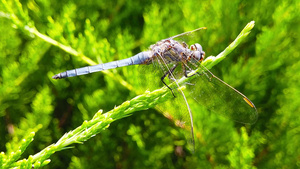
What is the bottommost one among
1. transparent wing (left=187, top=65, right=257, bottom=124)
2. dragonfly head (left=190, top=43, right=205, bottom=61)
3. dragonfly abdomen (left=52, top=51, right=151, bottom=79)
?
transparent wing (left=187, top=65, right=257, bottom=124)

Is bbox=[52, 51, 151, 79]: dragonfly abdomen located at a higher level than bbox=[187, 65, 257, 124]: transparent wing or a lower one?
higher

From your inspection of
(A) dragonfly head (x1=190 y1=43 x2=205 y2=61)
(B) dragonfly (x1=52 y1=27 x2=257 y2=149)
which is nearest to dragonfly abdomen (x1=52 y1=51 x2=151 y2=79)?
(B) dragonfly (x1=52 y1=27 x2=257 y2=149)

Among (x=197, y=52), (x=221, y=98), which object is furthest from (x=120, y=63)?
(x=221, y=98)

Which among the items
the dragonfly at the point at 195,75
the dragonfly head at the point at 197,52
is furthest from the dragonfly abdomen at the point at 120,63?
the dragonfly head at the point at 197,52

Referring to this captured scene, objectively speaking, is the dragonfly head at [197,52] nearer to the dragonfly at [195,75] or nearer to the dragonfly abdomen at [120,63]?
the dragonfly at [195,75]

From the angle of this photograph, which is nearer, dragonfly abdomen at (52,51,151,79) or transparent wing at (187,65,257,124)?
transparent wing at (187,65,257,124)

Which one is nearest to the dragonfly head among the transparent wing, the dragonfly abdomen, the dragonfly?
the dragonfly

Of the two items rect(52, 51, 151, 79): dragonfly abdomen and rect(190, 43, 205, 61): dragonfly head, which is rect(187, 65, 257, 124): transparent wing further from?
rect(52, 51, 151, 79): dragonfly abdomen
